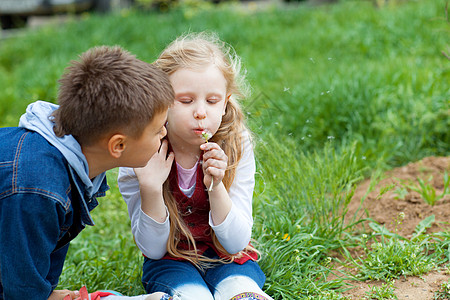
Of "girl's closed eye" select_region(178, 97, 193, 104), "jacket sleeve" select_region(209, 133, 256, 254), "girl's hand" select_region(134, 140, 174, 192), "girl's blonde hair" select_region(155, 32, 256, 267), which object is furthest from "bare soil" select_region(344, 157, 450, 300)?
"girl's closed eye" select_region(178, 97, 193, 104)

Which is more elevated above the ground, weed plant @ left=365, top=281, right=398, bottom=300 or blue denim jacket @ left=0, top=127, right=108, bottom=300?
blue denim jacket @ left=0, top=127, right=108, bottom=300

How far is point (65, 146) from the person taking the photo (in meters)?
1.73

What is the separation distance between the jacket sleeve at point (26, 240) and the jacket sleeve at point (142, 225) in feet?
1.37

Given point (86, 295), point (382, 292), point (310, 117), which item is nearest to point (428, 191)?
point (382, 292)

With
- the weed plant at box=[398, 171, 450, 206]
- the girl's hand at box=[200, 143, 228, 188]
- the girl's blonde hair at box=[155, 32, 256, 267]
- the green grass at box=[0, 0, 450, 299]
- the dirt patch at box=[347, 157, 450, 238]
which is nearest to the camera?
the girl's hand at box=[200, 143, 228, 188]

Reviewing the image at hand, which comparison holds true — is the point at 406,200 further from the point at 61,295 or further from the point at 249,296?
the point at 61,295

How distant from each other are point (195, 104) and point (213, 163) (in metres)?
0.24

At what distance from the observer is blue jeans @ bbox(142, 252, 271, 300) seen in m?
2.07

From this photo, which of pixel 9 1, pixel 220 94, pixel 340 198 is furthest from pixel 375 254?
pixel 9 1

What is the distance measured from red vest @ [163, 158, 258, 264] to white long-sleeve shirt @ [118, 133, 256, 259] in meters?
0.11

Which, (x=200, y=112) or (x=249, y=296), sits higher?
(x=200, y=112)

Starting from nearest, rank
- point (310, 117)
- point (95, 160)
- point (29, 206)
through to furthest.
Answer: point (29, 206) < point (95, 160) < point (310, 117)

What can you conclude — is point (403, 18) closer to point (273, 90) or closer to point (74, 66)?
point (273, 90)

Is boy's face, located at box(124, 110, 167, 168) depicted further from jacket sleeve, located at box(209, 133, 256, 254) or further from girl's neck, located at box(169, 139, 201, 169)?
jacket sleeve, located at box(209, 133, 256, 254)
